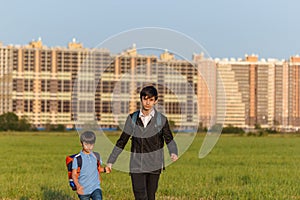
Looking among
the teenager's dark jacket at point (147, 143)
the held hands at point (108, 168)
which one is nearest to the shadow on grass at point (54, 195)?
the held hands at point (108, 168)

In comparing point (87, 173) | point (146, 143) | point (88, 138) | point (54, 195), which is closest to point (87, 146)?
point (88, 138)

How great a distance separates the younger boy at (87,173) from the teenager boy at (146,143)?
0.36 meters

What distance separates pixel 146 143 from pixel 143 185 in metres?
0.46

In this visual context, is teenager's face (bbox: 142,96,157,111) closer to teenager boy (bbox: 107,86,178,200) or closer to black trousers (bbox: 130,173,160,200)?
teenager boy (bbox: 107,86,178,200)

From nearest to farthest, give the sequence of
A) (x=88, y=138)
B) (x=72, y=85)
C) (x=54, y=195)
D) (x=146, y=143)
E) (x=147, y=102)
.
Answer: (x=88, y=138), (x=147, y=102), (x=146, y=143), (x=54, y=195), (x=72, y=85)

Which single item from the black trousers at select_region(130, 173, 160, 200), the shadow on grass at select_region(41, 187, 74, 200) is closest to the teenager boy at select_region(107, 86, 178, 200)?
the black trousers at select_region(130, 173, 160, 200)

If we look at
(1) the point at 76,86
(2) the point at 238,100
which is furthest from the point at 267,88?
(1) the point at 76,86

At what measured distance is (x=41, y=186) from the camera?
11562 mm

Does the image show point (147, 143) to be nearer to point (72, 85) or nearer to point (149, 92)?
point (149, 92)

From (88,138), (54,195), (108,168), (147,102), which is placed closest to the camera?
(88,138)

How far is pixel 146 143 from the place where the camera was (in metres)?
6.73

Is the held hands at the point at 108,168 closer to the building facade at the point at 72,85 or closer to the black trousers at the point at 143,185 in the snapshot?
the black trousers at the point at 143,185

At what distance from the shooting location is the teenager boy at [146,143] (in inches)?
263

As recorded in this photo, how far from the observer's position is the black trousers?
686 centimetres
